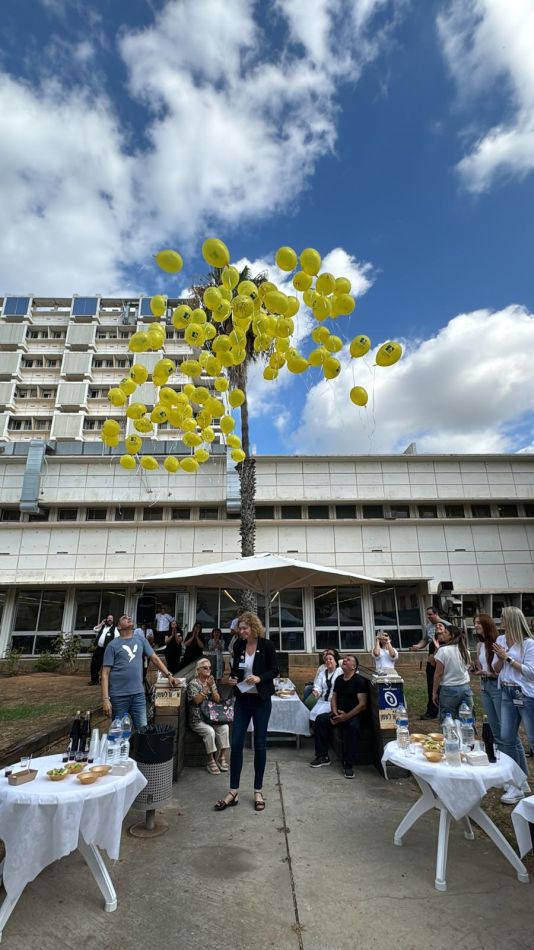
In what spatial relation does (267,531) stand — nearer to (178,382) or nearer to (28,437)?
(178,382)

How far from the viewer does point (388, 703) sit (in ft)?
18.7

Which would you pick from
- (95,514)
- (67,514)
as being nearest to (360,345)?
(95,514)

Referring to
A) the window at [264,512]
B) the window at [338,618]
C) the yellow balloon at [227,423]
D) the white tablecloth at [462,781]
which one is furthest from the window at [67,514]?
the white tablecloth at [462,781]

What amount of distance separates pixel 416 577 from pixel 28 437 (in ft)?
142

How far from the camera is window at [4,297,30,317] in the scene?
50.8m

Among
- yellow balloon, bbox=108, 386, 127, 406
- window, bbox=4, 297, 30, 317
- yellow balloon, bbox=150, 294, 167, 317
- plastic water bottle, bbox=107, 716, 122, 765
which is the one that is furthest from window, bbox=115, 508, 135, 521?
window, bbox=4, 297, 30, 317

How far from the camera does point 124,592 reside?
17.8 metres

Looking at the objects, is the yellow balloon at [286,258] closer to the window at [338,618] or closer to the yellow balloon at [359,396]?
the yellow balloon at [359,396]

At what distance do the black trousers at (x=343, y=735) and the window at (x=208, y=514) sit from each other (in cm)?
1287

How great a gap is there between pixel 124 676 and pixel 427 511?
16.0 m

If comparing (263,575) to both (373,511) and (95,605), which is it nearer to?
(373,511)

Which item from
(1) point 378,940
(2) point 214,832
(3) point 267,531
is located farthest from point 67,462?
(1) point 378,940

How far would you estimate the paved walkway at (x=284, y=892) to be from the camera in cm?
266

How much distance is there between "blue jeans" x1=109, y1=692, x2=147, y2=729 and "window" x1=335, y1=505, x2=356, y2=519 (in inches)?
550
